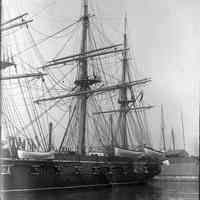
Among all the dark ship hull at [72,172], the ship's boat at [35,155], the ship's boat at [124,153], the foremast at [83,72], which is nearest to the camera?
the dark ship hull at [72,172]

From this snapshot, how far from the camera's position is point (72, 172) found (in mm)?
17000

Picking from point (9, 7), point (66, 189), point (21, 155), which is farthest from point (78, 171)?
point (9, 7)

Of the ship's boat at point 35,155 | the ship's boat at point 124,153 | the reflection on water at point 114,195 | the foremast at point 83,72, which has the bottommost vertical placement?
the reflection on water at point 114,195

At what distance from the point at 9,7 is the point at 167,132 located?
695 cm

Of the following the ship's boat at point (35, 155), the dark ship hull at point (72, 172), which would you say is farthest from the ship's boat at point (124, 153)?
the ship's boat at point (35, 155)

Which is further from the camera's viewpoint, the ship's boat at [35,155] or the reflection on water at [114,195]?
the ship's boat at [35,155]

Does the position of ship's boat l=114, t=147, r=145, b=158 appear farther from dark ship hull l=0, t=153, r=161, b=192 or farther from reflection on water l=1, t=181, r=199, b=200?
reflection on water l=1, t=181, r=199, b=200

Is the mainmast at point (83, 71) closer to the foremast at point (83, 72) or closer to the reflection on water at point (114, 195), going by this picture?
the foremast at point (83, 72)

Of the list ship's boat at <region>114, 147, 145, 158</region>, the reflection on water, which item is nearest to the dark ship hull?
ship's boat at <region>114, 147, 145, 158</region>

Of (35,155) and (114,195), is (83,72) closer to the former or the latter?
(35,155)

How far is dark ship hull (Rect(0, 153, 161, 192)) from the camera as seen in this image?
1416 centimetres

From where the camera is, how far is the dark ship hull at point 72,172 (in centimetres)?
1416

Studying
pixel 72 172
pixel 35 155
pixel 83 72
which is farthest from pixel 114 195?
pixel 83 72

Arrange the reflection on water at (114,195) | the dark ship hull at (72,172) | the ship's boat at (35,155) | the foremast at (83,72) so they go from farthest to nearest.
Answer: the foremast at (83,72)
the ship's boat at (35,155)
the dark ship hull at (72,172)
the reflection on water at (114,195)
